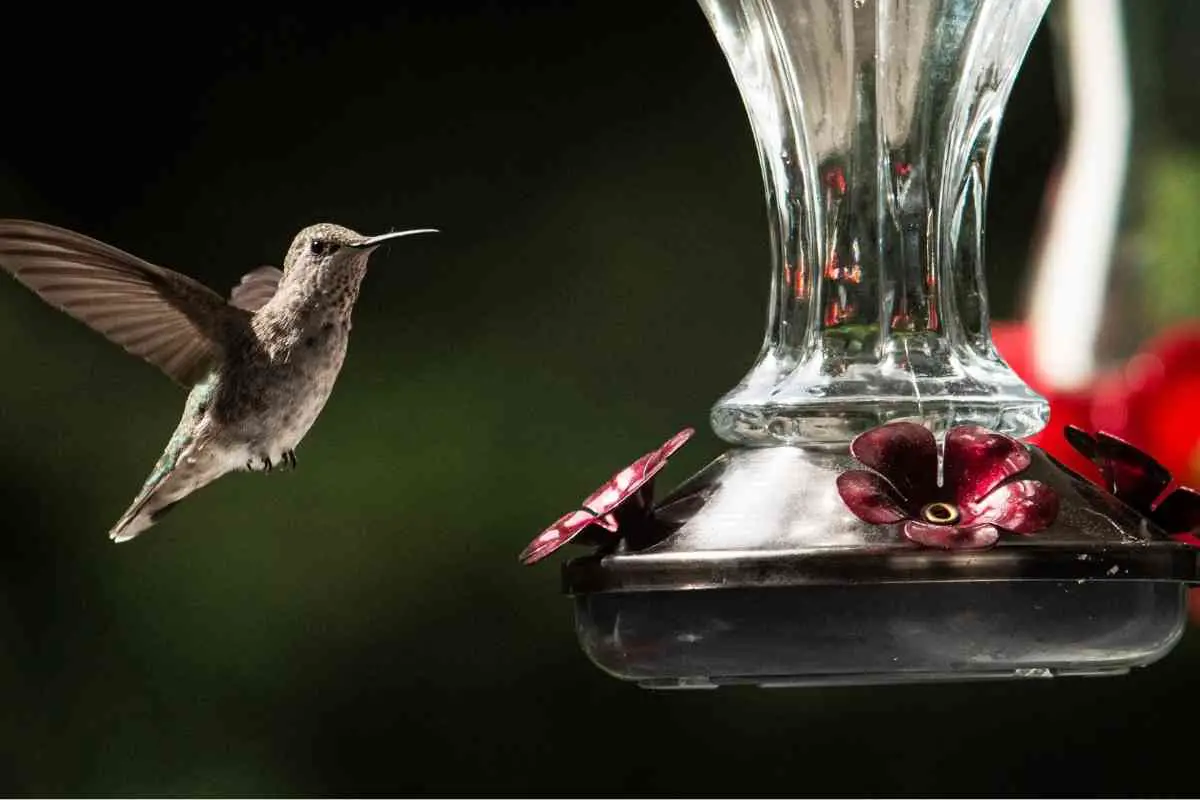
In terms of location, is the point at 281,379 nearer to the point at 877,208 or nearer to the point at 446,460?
the point at 877,208

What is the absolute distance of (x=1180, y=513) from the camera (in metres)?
1.85

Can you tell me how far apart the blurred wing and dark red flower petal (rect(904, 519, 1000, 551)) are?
1.85 metres

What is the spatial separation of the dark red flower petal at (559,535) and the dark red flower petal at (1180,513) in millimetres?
528

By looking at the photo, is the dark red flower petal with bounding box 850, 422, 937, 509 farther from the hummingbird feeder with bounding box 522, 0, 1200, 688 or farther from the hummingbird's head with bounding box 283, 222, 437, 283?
the hummingbird's head with bounding box 283, 222, 437, 283

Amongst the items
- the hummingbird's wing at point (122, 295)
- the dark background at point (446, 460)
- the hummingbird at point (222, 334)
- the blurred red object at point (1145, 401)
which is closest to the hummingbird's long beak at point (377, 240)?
the hummingbird at point (222, 334)

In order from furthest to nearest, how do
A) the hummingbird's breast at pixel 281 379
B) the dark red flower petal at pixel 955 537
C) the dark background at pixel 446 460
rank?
the dark background at pixel 446 460
the hummingbird's breast at pixel 281 379
the dark red flower petal at pixel 955 537

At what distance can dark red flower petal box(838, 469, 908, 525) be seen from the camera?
Answer: 1652 millimetres

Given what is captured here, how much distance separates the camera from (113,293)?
293 centimetres

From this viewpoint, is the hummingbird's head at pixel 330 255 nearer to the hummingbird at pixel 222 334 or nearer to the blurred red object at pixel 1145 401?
the hummingbird at pixel 222 334

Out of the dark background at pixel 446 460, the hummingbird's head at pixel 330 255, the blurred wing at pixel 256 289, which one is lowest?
the dark background at pixel 446 460

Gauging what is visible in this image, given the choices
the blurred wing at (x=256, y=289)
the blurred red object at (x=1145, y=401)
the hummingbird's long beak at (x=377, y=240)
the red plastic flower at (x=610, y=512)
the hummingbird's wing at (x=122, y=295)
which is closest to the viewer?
the red plastic flower at (x=610, y=512)

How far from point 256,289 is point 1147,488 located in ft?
6.19

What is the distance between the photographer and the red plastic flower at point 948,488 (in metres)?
1.63

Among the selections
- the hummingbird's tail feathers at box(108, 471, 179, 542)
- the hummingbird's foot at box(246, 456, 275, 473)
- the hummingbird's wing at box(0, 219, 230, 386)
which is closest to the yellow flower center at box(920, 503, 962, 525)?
the hummingbird's wing at box(0, 219, 230, 386)
